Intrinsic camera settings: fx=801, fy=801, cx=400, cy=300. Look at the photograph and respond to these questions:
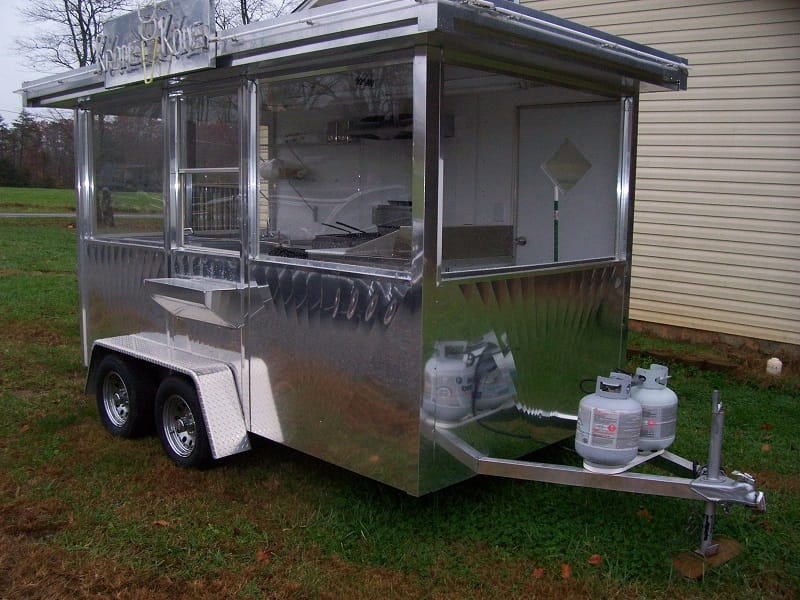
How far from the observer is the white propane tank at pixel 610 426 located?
3.38 m

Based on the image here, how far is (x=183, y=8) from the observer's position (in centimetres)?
419

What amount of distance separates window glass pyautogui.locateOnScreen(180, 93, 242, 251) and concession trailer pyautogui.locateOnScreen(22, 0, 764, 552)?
2 centimetres

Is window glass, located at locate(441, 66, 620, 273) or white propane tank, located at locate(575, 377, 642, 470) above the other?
window glass, located at locate(441, 66, 620, 273)

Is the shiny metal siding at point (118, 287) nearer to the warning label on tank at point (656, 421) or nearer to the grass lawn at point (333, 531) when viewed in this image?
the grass lawn at point (333, 531)

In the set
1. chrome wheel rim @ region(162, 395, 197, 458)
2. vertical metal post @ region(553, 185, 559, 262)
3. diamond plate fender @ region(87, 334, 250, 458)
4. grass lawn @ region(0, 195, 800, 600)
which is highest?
vertical metal post @ region(553, 185, 559, 262)

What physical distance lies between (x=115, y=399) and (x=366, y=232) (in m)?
1.98

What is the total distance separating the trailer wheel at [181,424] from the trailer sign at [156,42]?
173 centimetres

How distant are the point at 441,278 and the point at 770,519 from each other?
2.11 meters

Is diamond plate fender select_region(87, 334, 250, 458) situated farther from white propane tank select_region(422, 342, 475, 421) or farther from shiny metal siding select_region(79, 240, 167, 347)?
white propane tank select_region(422, 342, 475, 421)

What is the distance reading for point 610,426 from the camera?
11.1 feet

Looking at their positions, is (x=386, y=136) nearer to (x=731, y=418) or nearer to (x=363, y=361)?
(x=363, y=361)

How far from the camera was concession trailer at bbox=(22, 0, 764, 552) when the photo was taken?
337 centimetres

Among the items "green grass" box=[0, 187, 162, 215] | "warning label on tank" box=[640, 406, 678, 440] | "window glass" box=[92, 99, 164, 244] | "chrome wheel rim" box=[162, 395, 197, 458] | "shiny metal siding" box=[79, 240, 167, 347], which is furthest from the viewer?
"green grass" box=[0, 187, 162, 215]

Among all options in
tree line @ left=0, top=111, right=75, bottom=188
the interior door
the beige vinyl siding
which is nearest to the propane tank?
the interior door
